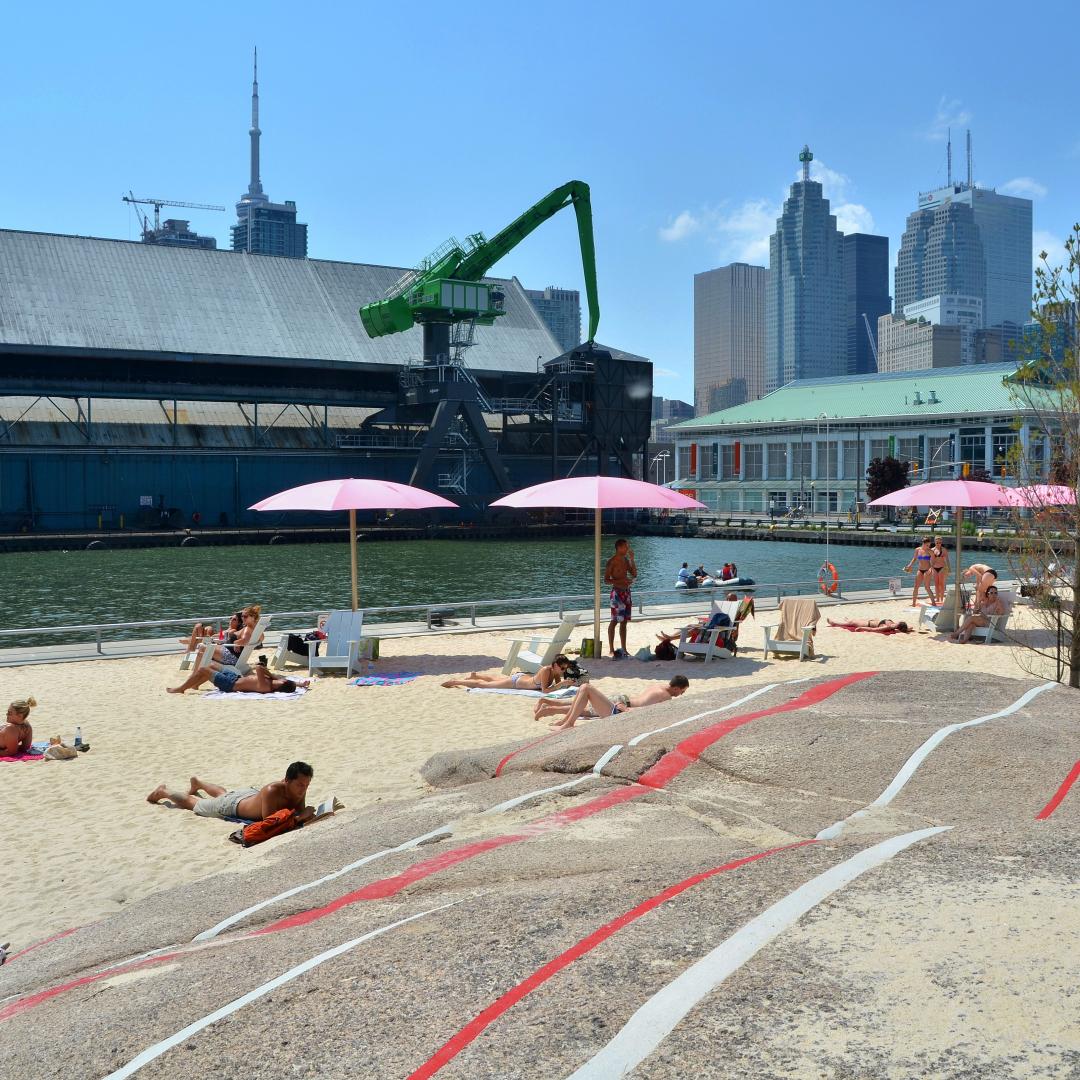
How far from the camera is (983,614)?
61.7 feet

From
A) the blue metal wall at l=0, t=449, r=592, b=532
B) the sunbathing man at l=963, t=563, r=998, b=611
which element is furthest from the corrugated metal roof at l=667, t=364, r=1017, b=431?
the sunbathing man at l=963, t=563, r=998, b=611

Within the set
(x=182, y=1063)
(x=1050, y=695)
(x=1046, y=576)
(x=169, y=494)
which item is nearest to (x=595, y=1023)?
(x=182, y=1063)

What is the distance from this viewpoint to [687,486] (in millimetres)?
105125

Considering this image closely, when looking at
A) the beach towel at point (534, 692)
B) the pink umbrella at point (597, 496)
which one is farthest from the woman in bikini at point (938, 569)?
the beach towel at point (534, 692)

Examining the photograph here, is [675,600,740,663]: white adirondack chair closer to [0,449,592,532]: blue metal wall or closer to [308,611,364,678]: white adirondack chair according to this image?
[308,611,364,678]: white adirondack chair

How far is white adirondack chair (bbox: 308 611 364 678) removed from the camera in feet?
52.4

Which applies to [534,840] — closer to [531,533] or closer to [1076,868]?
[1076,868]

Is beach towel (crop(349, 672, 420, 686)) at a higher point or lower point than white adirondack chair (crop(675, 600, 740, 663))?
lower

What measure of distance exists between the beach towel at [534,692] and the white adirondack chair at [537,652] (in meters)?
0.75

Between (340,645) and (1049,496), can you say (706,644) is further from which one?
(1049,496)

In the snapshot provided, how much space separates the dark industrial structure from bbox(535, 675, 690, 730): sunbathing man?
2140 inches

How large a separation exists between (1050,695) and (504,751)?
4.62 metres

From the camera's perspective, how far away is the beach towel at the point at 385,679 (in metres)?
15.2

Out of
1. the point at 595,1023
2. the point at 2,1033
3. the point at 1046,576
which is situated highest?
the point at 1046,576
